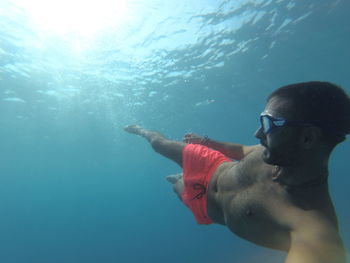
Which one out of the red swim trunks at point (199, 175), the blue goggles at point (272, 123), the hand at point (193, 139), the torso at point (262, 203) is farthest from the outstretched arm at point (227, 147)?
the blue goggles at point (272, 123)

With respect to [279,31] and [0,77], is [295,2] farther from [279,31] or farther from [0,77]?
[0,77]

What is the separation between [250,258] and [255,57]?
19581mm

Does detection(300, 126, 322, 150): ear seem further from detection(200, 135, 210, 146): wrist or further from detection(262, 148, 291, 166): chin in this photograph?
detection(200, 135, 210, 146): wrist

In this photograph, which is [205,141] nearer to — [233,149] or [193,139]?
[193,139]

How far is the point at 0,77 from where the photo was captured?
20.0 m

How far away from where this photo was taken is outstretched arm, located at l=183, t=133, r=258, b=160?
180 inches

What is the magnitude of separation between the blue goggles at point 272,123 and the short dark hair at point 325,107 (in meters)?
0.06

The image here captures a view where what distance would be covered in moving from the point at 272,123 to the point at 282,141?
202 mm

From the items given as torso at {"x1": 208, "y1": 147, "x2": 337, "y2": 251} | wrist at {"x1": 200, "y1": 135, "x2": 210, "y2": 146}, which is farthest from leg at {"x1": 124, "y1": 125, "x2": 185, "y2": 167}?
torso at {"x1": 208, "y1": 147, "x2": 337, "y2": 251}

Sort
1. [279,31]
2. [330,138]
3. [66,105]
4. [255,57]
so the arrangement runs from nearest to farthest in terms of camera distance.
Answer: [330,138], [279,31], [255,57], [66,105]

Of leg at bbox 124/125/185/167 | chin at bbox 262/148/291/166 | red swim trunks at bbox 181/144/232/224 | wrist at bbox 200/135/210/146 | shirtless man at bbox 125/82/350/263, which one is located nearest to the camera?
shirtless man at bbox 125/82/350/263

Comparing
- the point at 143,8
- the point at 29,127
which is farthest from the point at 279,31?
the point at 29,127

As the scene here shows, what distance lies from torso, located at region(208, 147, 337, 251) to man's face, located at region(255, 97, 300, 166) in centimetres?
35

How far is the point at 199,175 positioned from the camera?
14.1ft
